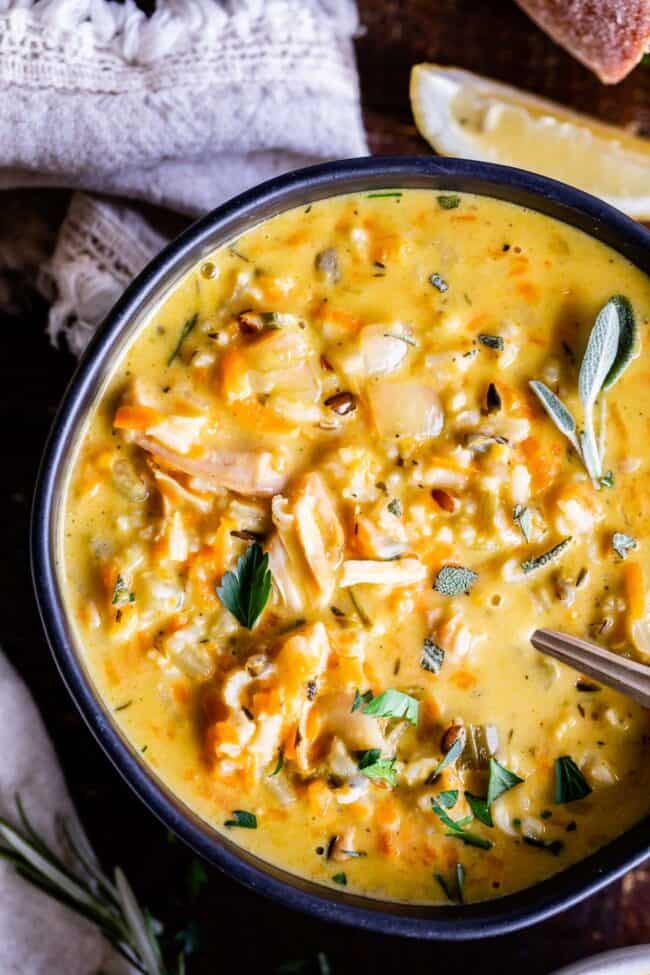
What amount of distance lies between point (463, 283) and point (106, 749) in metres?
1.25

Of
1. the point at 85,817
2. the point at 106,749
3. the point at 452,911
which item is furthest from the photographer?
the point at 85,817

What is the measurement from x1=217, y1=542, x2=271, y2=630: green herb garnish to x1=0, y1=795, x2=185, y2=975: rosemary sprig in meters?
0.90

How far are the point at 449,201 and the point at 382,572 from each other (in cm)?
82

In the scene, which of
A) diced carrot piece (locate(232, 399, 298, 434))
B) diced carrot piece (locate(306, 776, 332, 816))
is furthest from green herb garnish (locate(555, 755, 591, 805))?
diced carrot piece (locate(232, 399, 298, 434))

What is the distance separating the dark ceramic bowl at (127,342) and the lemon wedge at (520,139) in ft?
2.35

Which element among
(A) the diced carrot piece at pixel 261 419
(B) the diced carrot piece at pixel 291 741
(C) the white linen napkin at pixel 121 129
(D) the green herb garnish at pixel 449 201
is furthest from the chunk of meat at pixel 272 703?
(D) the green herb garnish at pixel 449 201

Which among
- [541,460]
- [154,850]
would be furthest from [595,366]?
[154,850]

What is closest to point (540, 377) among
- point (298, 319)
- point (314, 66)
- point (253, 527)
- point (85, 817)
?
point (298, 319)

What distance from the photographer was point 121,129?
9.63 ft

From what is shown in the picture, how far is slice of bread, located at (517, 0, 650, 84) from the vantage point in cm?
294

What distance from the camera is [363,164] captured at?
8.10 ft

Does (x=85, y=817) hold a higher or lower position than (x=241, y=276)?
lower

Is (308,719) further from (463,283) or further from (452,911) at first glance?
(463,283)

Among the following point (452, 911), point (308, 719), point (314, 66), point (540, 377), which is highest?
point (314, 66)
